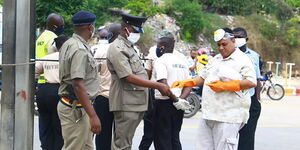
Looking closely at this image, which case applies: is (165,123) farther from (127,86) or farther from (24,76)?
(24,76)

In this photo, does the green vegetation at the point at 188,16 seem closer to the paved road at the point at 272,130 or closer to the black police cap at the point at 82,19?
the paved road at the point at 272,130

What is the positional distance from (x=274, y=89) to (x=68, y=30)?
8583 mm

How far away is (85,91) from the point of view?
478cm

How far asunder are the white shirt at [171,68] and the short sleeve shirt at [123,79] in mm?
792

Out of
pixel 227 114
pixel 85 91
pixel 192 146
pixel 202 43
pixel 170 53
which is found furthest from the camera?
pixel 202 43

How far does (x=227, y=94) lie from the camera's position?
5586 mm

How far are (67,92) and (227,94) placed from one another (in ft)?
5.66

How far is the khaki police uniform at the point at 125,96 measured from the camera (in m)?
5.39

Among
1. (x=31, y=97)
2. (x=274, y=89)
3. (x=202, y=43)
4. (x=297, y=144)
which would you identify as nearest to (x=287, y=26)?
(x=202, y=43)

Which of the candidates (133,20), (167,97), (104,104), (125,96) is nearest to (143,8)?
(167,97)

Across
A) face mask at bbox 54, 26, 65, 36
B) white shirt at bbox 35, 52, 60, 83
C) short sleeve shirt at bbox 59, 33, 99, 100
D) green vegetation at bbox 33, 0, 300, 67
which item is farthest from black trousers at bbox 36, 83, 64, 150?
green vegetation at bbox 33, 0, 300, 67

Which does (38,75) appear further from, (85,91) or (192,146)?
(192,146)

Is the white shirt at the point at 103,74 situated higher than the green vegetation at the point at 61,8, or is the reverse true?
the green vegetation at the point at 61,8

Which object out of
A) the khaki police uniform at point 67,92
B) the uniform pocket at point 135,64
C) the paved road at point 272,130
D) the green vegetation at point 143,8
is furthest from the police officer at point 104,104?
the green vegetation at point 143,8
